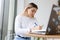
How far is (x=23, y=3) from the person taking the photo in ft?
11.7

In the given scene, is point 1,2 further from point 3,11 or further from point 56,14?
point 56,14

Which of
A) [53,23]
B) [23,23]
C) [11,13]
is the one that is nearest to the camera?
[53,23]

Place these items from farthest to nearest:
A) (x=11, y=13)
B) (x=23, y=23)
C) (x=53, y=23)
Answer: (x=11, y=13) → (x=23, y=23) → (x=53, y=23)

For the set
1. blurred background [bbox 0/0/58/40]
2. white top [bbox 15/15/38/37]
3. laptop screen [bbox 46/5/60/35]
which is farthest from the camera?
blurred background [bbox 0/0/58/40]

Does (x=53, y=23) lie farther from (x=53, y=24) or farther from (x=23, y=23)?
(x=23, y=23)

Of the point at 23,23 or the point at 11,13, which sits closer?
the point at 23,23

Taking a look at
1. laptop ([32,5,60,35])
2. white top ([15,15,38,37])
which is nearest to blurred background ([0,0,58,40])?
white top ([15,15,38,37])

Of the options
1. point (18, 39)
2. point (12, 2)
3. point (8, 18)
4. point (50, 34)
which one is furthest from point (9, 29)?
point (50, 34)

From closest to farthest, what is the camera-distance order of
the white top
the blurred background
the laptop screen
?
the laptop screen, the white top, the blurred background

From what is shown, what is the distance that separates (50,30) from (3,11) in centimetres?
193

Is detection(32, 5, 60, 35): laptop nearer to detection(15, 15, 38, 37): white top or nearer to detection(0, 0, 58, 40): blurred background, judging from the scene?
detection(15, 15, 38, 37): white top

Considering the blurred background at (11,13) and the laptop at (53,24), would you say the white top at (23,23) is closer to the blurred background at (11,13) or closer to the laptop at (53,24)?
the laptop at (53,24)

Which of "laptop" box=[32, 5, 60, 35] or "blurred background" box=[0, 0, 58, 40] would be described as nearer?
"laptop" box=[32, 5, 60, 35]

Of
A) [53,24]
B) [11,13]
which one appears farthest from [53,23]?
[11,13]
